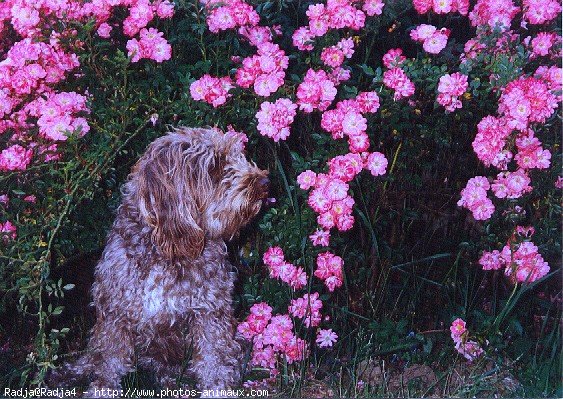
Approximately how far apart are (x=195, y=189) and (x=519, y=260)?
196 centimetres

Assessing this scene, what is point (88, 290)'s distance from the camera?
14.9 feet

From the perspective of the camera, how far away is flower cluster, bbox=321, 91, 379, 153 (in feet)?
14.3

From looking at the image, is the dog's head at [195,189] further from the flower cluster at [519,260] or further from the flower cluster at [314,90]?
the flower cluster at [519,260]

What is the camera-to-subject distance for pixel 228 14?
14.5 ft

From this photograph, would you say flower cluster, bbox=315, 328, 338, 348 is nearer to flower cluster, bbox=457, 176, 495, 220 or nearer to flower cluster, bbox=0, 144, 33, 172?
flower cluster, bbox=457, 176, 495, 220

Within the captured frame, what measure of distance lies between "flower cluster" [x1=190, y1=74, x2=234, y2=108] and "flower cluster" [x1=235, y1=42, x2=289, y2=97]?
12cm

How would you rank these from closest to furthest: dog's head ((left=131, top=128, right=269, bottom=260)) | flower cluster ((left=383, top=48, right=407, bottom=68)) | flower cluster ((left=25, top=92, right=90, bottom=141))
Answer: flower cluster ((left=25, top=92, right=90, bottom=141)) → dog's head ((left=131, top=128, right=269, bottom=260)) → flower cluster ((left=383, top=48, right=407, bottom=68))

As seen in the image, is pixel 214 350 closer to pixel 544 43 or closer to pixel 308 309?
pixel 308 309

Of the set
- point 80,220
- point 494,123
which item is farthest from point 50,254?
point 494,123

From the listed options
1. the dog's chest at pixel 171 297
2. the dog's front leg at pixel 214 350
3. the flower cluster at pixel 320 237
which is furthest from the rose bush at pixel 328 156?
the dog's chest at pixel 171 297

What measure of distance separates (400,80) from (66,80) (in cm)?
194

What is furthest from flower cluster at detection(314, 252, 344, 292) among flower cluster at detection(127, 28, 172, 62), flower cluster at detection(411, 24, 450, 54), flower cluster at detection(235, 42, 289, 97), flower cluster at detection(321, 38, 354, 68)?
flower cluster at detection(127, 28, 172, 62)

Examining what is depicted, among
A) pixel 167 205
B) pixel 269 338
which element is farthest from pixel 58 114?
pixel 269 338

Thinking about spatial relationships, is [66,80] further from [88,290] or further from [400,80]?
[400,80]
